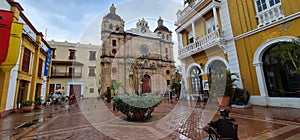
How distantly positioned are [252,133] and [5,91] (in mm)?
11693

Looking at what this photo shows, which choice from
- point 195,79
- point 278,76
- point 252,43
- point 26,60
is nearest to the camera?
point 278,76

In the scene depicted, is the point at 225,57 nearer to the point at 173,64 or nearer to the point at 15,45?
the point at 15,45

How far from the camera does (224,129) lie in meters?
2.12

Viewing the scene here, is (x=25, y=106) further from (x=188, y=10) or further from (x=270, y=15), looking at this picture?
(x=270, y=15)

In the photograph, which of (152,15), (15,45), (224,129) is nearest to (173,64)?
(152,15)

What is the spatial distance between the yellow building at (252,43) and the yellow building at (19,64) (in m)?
11.2

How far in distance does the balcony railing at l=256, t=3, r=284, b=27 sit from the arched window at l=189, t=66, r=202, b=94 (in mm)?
5192

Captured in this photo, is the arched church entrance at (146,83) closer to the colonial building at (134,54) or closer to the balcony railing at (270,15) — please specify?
the colonial building at (134,54)

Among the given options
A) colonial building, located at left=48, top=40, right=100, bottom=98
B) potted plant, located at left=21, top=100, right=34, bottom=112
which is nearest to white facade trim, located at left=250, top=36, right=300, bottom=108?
potted plant, located at left=21, top=100, right=34, bottom=112

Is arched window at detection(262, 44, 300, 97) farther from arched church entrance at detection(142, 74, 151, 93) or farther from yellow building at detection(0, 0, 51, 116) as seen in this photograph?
arched church entrance at detection(142, 74, 151, 93)

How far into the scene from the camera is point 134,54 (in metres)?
24.9

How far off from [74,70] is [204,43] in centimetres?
2215

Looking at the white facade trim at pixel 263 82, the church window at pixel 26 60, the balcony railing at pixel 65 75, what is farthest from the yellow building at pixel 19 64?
the white facade trim at pixel 263 82

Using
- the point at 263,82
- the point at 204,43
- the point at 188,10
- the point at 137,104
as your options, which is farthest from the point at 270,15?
the point at 137,104
